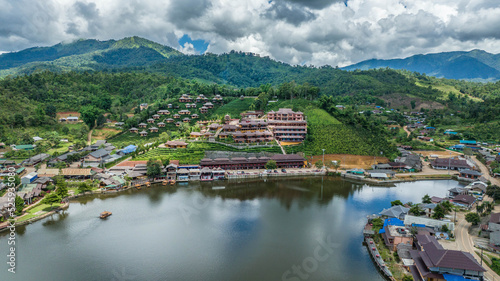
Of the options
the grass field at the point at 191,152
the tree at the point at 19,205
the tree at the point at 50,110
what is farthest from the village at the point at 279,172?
the tree at the point at 50,110

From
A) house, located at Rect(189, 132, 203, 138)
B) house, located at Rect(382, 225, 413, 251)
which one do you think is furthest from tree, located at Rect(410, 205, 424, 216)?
house, located at Rect(189, 132, 203, 138)

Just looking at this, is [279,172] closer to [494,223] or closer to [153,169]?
[153,169]

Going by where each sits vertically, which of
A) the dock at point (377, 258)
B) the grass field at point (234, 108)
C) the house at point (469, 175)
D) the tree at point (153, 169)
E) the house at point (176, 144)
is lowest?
the dock at point (377, 258)

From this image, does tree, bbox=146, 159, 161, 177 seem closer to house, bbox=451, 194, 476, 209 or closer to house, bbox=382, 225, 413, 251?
house, bbox=382, 225, 413, 251

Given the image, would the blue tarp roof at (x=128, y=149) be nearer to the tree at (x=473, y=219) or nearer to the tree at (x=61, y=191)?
the tree at (x=61, y=191)

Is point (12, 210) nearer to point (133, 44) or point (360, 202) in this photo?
point (360, 202)

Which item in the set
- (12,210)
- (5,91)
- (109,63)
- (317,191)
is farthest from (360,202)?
(109,63)
